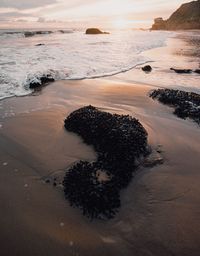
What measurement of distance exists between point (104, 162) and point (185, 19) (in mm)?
120300

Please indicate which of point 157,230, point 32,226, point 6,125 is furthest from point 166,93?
point 32,226

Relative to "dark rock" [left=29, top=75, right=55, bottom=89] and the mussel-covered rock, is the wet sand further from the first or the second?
"dark rock" [left=29, top=75, right=55, bottom=89]

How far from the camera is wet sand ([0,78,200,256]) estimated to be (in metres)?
2.92

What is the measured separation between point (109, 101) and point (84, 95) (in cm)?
110

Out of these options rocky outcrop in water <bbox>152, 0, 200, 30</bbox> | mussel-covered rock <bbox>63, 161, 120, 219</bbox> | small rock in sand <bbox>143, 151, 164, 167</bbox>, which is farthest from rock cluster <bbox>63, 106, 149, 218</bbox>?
rocky outcrop in water <bbox>152, 0, 200, 30</bbox>

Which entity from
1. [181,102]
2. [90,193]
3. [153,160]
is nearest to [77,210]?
[90,193]

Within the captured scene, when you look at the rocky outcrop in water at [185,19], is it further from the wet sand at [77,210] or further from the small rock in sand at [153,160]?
the small rock in sand at [153,160]

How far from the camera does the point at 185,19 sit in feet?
352

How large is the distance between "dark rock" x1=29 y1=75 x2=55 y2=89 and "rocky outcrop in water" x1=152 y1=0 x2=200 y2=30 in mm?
98938

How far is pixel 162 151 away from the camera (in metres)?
4.74

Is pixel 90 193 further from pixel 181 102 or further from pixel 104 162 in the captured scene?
pixel 181 102

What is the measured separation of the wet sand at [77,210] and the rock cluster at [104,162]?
0.48ft

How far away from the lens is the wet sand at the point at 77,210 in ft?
9.59

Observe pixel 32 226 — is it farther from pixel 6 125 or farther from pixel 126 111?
pixel 126 111
